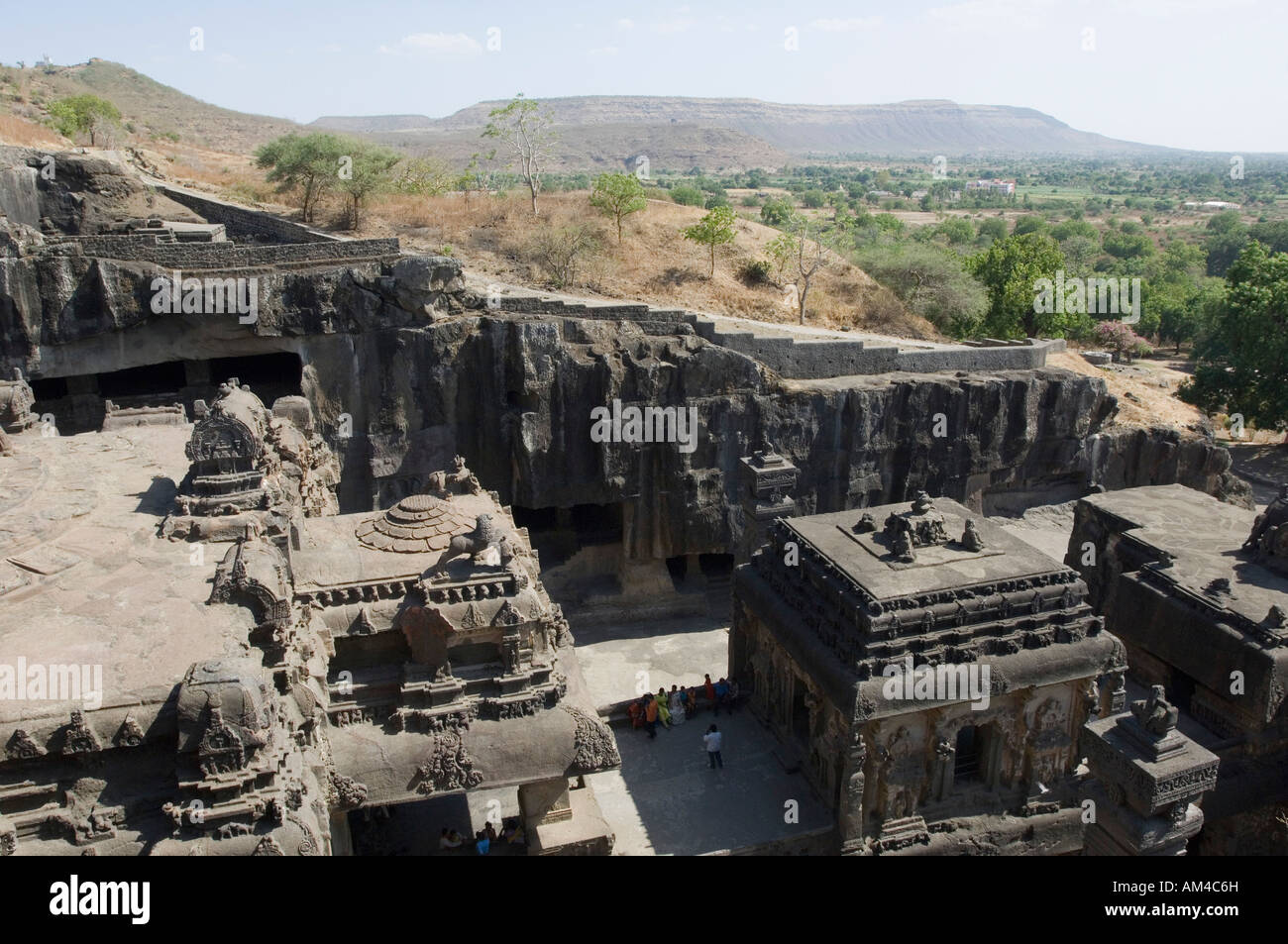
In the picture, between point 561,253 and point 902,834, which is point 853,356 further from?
point 902,834

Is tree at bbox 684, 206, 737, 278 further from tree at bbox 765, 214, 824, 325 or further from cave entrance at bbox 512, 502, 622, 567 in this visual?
cave entrance at bbox 512, 502, 622, 567

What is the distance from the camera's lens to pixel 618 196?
34.2 meters

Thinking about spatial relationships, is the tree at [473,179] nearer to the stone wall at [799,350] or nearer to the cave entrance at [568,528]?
the stone wall at [799,350]

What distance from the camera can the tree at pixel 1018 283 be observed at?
3475 centimetres

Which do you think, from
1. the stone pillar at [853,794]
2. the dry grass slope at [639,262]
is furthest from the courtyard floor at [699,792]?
the dry grass slope at [639,262]

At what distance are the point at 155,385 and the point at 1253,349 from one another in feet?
113

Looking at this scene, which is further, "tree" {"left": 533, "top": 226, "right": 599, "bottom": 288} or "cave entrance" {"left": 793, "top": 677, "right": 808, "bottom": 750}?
"tree" {"left": 533, "top": 226, "right": 599, "bottom": 288}

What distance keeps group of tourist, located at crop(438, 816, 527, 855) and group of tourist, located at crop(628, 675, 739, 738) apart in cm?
287

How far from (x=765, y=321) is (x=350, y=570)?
19814 mm

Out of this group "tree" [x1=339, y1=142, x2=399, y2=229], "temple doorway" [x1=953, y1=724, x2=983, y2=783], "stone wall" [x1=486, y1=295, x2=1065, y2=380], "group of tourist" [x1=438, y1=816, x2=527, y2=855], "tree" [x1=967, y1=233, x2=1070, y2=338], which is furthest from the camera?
"tree" [x1=967, y1=233, x2=1070, y2=338]

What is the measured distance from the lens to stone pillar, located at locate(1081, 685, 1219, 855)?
28.9 ft

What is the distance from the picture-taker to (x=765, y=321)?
29625 mm

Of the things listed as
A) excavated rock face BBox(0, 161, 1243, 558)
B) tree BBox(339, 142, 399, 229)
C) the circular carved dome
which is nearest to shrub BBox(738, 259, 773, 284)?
excavated rock face BBox(0, 161, 1243, 558)

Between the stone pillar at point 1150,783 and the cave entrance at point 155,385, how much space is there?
762 inches
